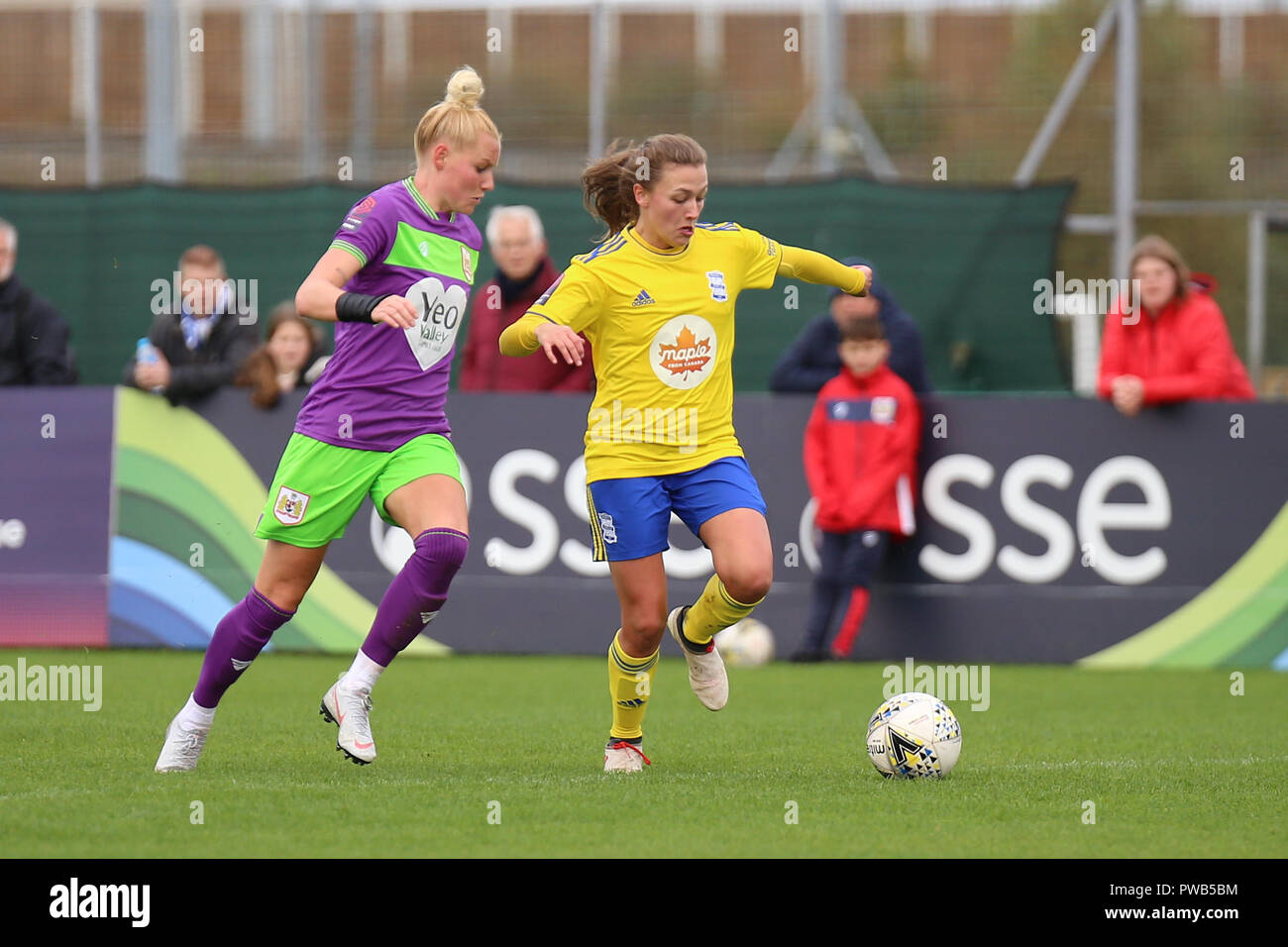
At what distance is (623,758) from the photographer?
6.77 meters

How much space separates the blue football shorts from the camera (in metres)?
6.73

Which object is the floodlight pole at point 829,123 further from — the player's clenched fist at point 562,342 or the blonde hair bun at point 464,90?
the player's clenched fist at point 562,342

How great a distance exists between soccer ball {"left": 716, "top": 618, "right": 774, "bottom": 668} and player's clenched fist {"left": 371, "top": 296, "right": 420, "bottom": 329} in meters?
5.33

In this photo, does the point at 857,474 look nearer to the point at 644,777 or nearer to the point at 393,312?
the point at 644,777

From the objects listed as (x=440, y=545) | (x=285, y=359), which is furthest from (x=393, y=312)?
(x=285, y=359)

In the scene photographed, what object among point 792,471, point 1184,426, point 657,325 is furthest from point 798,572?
point 657,325

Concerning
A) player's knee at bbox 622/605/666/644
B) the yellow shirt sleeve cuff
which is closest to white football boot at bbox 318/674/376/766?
player's knee at bbox 622/605/666/644

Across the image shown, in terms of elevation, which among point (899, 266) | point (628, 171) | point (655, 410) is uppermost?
point (899, 266)

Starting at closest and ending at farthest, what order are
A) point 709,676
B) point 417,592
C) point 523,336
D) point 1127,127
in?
point 523,336 < point 417,592 < point 709,676 < point 1127,127

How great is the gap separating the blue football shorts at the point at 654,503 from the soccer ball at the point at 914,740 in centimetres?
88

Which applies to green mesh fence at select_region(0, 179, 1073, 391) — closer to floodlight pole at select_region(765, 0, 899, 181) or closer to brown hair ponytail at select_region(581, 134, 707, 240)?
floodlight pole at select_region(765, 0, 899, 181)

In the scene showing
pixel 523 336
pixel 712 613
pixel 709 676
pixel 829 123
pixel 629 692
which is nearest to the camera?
pixel 523 336

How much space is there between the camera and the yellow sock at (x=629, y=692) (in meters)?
6.82

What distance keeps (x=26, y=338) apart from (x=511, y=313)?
3.11 meters
